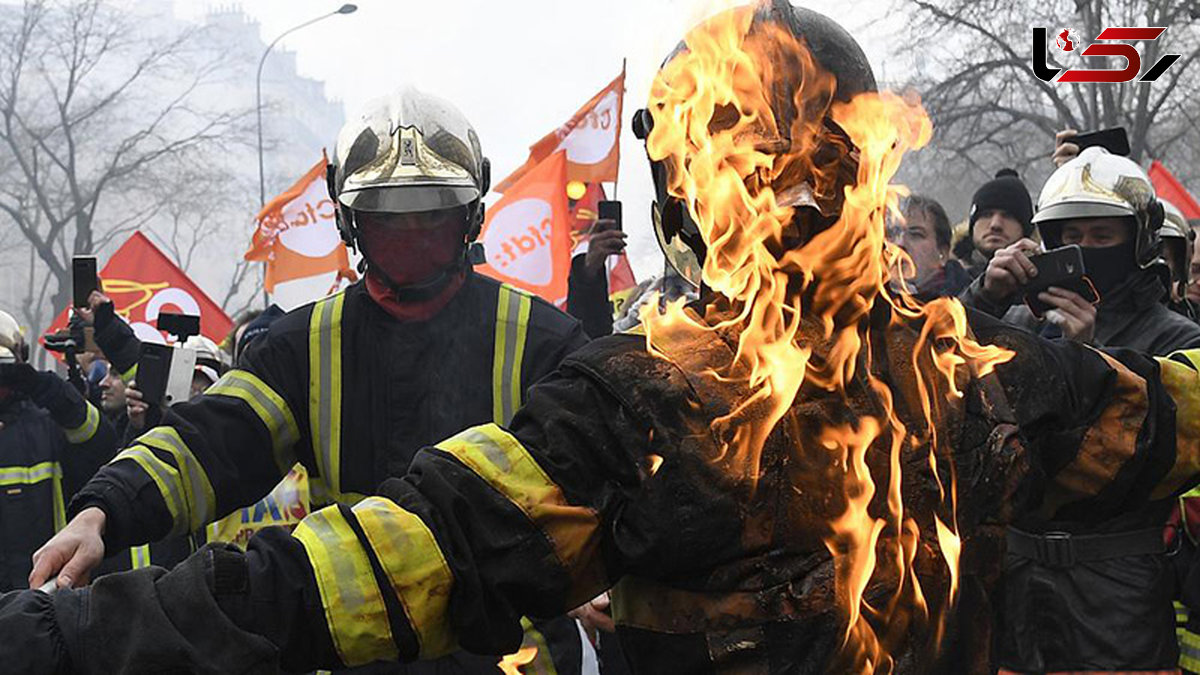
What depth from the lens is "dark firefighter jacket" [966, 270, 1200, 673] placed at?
4387 millimetres

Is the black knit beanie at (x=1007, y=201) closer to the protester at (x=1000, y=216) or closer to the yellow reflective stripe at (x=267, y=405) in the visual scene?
the protester at (x=1000, y=216)

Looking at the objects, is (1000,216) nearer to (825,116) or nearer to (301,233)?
(825,116)

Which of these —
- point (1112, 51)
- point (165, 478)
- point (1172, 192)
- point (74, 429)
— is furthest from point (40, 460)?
point (1112, 51)

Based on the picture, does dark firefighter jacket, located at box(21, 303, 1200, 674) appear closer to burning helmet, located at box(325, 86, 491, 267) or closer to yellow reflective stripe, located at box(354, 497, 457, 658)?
yellow reflective stripe, located at box(354, 497, 457, 658)

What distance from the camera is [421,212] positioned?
13.5 feet

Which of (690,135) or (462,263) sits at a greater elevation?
(690,135)

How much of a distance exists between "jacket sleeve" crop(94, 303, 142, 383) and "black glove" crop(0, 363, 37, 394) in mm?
456

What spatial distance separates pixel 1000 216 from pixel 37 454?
4.69m

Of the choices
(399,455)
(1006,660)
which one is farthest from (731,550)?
(1006,660)

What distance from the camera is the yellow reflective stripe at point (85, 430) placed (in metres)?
7.09

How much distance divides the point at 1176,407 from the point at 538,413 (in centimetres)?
118

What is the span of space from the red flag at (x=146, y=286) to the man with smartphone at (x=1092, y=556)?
280 inches

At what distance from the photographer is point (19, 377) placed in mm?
6988

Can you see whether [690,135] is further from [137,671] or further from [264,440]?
[264,440]
